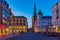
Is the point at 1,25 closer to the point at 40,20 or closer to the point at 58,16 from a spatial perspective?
the point at 58,16

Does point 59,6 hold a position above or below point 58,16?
above

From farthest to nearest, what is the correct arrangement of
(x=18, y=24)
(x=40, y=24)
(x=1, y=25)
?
(x=40, y=24) → (x=18, y=24) → (x=1, y=25)

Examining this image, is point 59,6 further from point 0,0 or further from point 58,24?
point 0,0

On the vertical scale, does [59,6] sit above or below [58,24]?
above

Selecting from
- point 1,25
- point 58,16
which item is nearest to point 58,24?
point 58,16

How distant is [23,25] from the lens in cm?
16462

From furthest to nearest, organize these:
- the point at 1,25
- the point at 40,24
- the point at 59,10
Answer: the point at 40,24, the point at 59,10, the point at 1,25

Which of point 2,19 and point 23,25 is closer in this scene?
point 2,19

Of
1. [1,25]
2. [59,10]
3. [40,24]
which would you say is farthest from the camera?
[40,24]

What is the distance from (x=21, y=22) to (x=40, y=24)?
104ft

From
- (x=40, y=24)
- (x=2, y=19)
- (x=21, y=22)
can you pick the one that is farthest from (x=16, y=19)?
(x=2, y=19)

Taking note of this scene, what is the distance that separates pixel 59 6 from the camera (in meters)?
80.2

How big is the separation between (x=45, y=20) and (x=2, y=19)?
375 ft

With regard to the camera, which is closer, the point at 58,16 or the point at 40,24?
the point at 58,16
